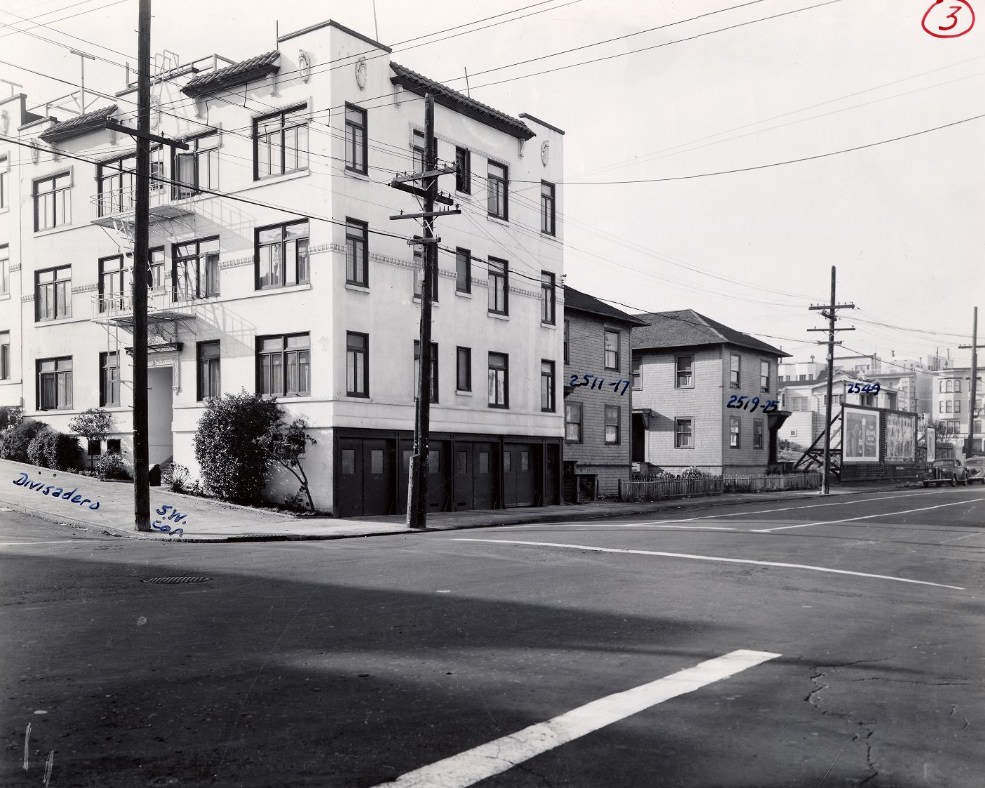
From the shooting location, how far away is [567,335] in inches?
1583

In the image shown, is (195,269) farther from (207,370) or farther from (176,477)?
(176,477)

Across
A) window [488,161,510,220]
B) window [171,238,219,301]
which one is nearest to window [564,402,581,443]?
window [488,161,510,220]

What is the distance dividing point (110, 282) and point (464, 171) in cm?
1283

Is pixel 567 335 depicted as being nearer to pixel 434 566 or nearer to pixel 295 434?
pixel 295 434

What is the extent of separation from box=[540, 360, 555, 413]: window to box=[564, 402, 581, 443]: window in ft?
15.9

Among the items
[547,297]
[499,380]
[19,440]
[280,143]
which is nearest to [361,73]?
[280,143]

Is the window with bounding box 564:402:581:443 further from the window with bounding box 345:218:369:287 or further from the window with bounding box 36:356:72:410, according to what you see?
the window with bounding box 36:356:72:410

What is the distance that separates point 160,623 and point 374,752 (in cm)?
449

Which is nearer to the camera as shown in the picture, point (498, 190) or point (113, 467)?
point (113, 467)

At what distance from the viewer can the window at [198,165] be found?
2892 centimetres

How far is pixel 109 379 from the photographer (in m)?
32.0

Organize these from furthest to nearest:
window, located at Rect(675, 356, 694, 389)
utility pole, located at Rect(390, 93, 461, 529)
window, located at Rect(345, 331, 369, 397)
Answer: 1. window, located at Rect(675, 356, 694, 389)
2. window, located at Rect(345, 331, 369, 397)
3. utility pole, located at Rect(390, 93, 461, 529)

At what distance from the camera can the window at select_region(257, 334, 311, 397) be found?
87.8ft

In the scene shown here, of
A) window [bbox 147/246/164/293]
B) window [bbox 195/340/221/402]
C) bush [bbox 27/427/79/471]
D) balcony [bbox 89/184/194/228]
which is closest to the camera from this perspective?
window [bbox 195/340/221/402]
